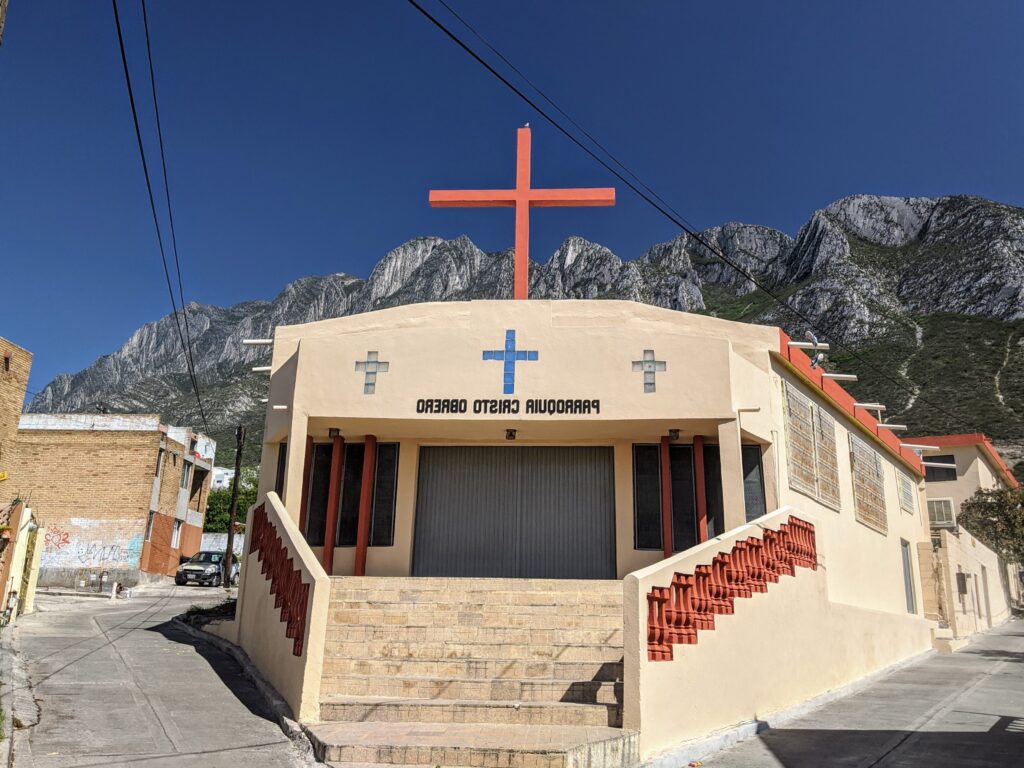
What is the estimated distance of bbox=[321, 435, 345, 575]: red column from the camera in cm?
1218

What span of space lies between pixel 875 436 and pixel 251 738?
14.3m

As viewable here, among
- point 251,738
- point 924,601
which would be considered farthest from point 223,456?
point 251,738

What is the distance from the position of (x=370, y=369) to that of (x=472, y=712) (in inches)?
214

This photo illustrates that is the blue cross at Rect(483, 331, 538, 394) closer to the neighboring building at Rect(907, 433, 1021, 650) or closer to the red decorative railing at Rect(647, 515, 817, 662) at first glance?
the red decorative railing at Rect(647, 515, 817, 662)

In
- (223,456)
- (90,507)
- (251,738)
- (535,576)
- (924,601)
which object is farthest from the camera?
(223,456)

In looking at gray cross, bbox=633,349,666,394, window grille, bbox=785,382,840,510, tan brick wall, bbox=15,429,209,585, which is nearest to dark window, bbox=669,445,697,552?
window grille, bbox=785,382,840,510

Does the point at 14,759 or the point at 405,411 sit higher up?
the point at 405,411

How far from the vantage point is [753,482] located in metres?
11.7

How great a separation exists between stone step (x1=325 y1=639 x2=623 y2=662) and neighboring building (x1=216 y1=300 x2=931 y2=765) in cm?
2

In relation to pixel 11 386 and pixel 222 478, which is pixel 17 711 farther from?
pixel 222 478

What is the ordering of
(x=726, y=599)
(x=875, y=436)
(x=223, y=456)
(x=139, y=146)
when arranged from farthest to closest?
1. (x=223, y=456)
2. (x=875, y=436)
3. (x=139, y=146)
4. (x=726, y=599)

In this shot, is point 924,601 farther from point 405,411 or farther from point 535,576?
point 405,411

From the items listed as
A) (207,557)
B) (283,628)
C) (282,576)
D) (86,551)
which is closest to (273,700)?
(283,628)

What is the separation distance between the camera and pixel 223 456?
70062 millimetres
